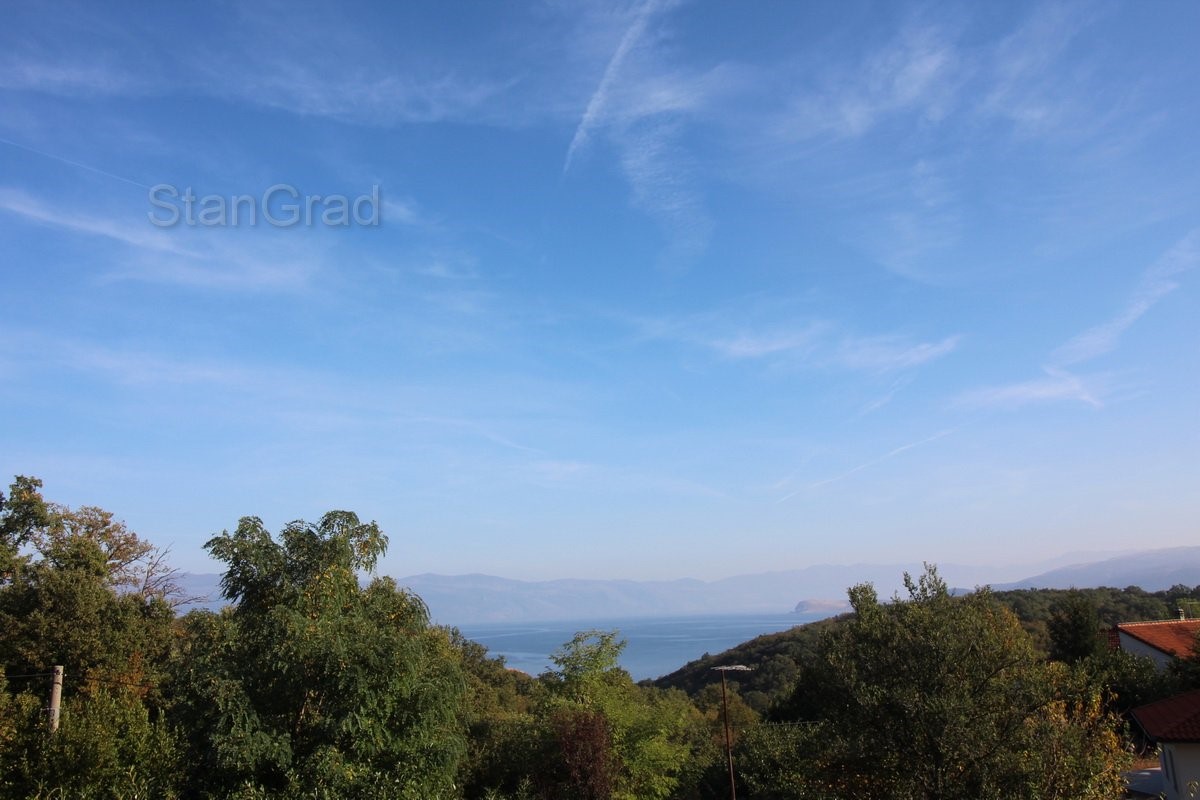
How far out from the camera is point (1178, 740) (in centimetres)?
2169

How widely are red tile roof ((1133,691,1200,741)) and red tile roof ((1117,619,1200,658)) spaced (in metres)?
14.6

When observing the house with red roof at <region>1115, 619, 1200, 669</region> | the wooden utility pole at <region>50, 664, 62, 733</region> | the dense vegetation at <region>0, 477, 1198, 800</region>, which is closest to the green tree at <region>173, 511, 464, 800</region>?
the dense vegetation at <region>0, 477, 1198, 800</region>

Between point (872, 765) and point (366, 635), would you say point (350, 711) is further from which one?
point (872, 765)

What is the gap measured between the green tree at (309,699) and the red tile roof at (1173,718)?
67.3 ft

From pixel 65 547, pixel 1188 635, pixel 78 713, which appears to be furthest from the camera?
pixel 1188 635

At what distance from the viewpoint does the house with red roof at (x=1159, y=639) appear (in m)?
37.7

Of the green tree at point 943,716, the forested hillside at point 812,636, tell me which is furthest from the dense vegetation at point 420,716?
the forested hillside at point 812,636

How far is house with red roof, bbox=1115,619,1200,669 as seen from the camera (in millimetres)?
37719

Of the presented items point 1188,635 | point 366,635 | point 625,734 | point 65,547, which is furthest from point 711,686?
point 366,635

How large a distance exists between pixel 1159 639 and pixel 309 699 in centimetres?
4230

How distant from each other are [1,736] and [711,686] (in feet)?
179

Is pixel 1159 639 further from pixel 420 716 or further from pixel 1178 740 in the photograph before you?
pixel 420 716

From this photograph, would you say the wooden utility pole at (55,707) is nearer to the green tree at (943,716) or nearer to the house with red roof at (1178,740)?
the green tree at (943,716)

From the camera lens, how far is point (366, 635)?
15930 millimetres
